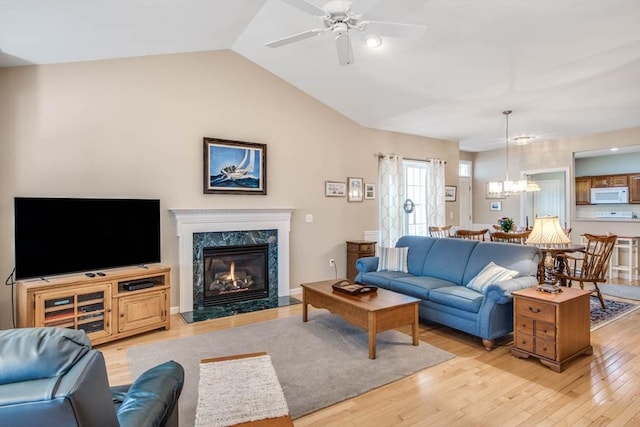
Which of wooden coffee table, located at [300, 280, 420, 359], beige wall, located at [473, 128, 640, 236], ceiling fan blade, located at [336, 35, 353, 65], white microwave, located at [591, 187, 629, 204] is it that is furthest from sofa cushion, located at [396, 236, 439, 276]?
white microwave, located at [591, 187, 629, 204]

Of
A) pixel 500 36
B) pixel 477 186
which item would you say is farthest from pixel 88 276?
pixel 477 186

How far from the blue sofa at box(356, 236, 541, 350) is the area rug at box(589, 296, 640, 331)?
125 centimetres

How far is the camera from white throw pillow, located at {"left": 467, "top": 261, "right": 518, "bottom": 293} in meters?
3.48

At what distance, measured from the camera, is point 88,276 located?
360 centimetres

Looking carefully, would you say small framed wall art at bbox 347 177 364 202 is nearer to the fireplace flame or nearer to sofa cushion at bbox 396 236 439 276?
sofa cushion at bbox 396 236 439 276

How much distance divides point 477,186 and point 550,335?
6.98 metres

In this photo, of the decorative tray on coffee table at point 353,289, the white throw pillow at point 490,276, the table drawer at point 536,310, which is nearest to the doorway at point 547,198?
the white throw pillow at point 490,276

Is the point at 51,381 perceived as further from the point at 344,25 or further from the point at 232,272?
the point at 232,272

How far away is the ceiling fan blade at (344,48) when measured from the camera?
2.97 meters

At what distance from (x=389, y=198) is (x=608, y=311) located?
11.6 ft

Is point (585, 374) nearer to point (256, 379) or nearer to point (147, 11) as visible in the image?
point (256, 379)

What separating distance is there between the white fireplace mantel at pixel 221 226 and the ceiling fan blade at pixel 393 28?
9.73ft

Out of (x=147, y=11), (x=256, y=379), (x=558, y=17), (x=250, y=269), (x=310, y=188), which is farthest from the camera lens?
(x=310, y=188)

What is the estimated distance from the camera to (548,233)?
354cm
